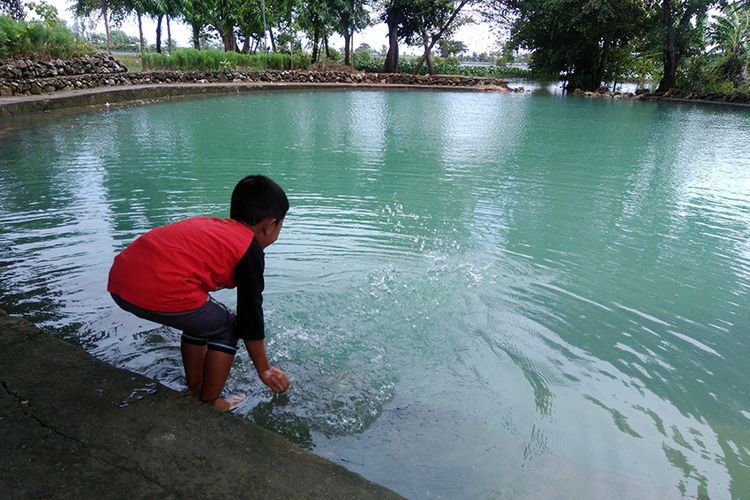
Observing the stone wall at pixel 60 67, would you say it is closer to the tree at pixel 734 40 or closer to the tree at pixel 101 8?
the tree at pixel 101 8

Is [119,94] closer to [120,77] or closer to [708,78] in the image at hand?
[120,77]

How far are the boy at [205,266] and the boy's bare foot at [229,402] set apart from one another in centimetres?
36

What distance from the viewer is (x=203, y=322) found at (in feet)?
6.84

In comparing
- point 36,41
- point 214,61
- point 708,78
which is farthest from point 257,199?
point 708,78

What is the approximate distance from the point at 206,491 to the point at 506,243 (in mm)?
3933

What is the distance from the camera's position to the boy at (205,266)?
1938 mm

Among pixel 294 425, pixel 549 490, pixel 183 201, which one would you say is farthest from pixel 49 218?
pixel 549 490

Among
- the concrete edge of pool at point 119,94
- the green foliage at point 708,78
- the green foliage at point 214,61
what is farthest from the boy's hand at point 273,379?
the green foliage at point 708,78

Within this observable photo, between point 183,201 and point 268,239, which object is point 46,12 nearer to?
point 183,201

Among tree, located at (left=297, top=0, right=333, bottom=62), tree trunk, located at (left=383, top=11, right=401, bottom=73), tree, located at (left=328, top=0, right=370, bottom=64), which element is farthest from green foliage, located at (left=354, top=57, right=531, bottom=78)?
Result: tree, located at (left=297, top=0, right=333, bottom=62)

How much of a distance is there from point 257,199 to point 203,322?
1.82 feet

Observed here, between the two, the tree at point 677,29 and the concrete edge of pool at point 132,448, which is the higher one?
the tree at point 677,29

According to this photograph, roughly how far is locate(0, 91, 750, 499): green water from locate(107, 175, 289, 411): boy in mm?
662

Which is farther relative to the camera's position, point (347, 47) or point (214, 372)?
point (347, 47)
